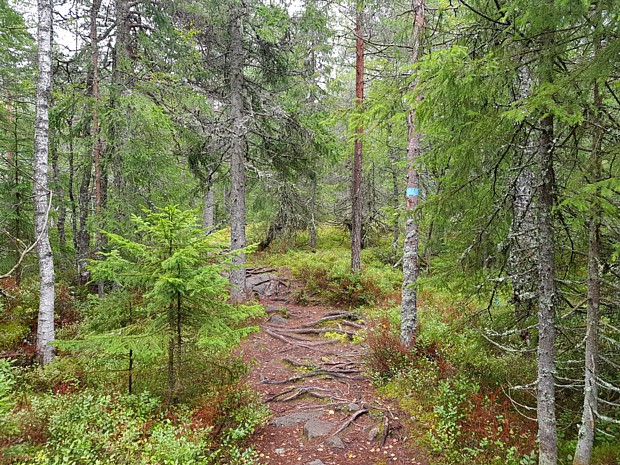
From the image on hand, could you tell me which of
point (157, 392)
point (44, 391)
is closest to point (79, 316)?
point (44, 391)

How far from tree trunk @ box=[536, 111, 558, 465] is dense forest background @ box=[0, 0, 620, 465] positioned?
0.06ft

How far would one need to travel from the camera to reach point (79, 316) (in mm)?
9188

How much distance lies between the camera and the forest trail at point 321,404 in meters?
5.02

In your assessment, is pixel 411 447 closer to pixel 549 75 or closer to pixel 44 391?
pixel 549 75

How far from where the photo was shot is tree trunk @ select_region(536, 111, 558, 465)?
3.75 meters

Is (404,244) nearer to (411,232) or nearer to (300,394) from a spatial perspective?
(411,232)

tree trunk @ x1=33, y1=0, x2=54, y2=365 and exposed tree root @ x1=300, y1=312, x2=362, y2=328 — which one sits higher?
tree trunk @ x1=33, y1=0, x2=54, y2=365

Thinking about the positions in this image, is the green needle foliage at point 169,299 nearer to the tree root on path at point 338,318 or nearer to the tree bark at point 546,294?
the tree bark at point 546,294

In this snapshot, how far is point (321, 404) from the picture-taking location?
638 centimetres

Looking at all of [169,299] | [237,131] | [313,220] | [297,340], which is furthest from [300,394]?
[313,220]

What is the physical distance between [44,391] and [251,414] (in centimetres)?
340

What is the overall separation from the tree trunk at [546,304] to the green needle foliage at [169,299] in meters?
3.63

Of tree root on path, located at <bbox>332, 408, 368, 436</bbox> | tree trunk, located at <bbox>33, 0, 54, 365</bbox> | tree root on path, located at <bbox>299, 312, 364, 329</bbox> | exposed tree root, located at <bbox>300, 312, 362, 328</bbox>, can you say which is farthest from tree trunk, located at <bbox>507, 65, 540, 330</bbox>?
tree trunk, located at <bbox>33, 0, 54, 365</bbox>

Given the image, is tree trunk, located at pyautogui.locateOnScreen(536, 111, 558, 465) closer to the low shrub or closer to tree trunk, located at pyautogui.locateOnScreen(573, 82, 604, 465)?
tree trunk, located at pyautogui.locateOnScreen(573, 82, 604, 465)
